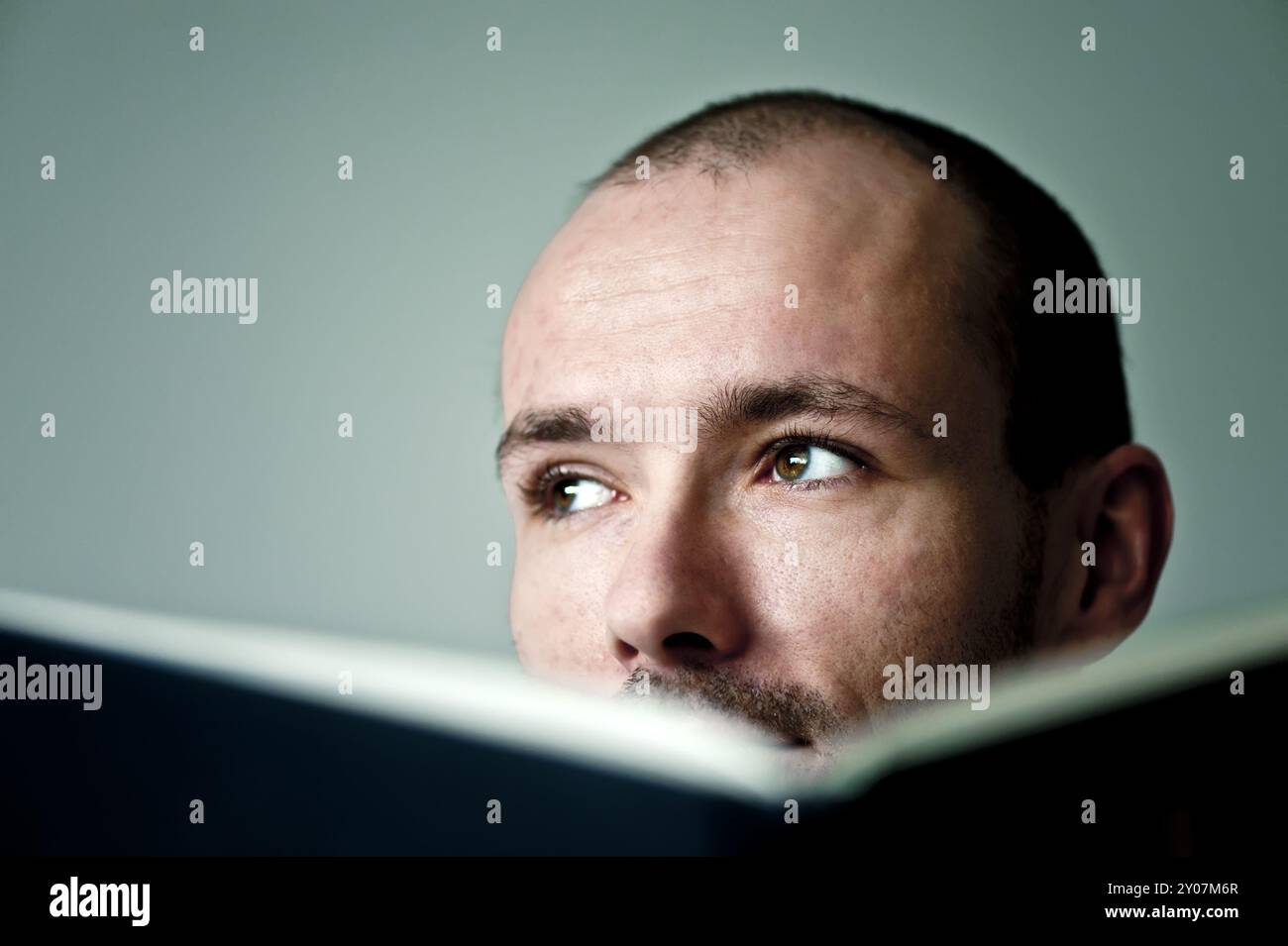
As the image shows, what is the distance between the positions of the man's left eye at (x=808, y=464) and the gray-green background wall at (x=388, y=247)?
568mm

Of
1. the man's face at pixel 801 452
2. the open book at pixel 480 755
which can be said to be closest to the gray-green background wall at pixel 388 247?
the open book at pixel 480 755

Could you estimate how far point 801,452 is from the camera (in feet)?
4.41

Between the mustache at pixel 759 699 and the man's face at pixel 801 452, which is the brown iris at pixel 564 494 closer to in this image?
the man's face at pixel 801 452

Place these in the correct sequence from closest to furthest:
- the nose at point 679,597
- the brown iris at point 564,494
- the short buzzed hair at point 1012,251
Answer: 1. the nose at point 679,597
2. the short buzzed hair at point 1012,251
3. the brown iris at point 564,494

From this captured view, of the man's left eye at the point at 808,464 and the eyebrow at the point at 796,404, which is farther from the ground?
the eyebrow at the point at 796,404

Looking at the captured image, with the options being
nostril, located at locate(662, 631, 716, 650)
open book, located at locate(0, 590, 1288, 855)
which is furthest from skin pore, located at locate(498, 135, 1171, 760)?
open book, located at locate(0, 590, 1288, 855)

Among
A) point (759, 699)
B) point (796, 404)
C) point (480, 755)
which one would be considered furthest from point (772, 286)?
point (480, 755)

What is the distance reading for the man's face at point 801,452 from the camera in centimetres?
130

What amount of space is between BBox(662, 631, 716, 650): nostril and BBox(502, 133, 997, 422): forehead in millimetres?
308

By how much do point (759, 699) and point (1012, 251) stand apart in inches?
29.9

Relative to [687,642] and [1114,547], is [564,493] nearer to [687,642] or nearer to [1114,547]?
[687,642]
